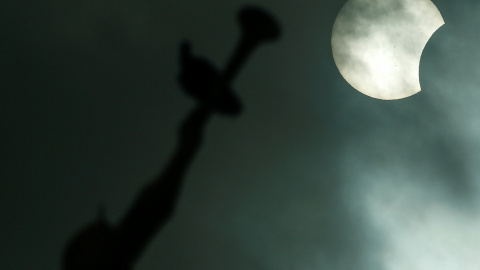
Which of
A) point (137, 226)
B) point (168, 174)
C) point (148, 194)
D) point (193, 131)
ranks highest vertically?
point (193, 131)

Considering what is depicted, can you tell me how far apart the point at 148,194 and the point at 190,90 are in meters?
2.05

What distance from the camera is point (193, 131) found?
5.70 meters

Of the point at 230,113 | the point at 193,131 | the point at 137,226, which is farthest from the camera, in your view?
the point at 230,113

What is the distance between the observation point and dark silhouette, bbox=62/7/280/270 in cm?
524

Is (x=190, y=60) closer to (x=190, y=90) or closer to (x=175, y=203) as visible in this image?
(x=190, y=90)

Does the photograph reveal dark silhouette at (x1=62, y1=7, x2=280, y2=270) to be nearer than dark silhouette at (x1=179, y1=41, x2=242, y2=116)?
Yes

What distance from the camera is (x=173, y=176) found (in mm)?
5344

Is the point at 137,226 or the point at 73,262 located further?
the point at 73,262

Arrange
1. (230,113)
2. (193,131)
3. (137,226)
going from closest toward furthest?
1. (137,226)
2. (193,131)
3. (230,113)

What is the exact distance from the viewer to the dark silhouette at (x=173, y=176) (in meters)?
5.24

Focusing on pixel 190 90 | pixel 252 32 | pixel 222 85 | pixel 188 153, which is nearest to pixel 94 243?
pixel 188 153

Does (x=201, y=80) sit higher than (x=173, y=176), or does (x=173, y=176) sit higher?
(x=201, y=80)

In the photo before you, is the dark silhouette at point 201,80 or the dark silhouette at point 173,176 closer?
the dark silhouette at point 173,176

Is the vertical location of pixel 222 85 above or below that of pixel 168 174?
above
